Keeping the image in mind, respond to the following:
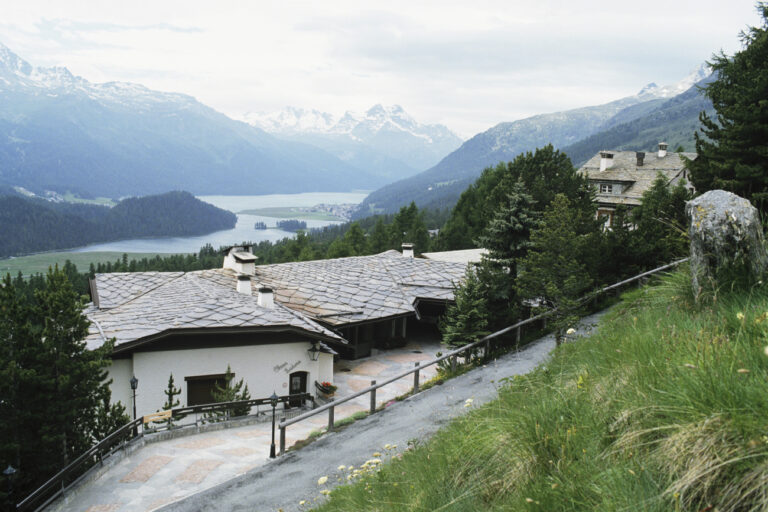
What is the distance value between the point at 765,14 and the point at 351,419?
74.7 ft

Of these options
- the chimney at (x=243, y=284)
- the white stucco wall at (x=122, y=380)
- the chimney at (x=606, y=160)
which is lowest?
the white stucco wall at (x=122, y=380)

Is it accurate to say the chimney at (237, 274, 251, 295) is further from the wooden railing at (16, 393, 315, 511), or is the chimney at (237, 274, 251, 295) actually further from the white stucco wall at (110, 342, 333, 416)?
the wooden railing at (16, 393, 315, 511)

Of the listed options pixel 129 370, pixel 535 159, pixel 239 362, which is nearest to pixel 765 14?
pixel 535 159

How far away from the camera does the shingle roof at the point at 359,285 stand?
2569 centimetres

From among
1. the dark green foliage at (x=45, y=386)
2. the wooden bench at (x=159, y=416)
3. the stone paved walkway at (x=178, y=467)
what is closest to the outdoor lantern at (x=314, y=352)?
the stone paved walkway at (x=178, y=467)

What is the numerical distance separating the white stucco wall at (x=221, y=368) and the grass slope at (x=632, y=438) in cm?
1294

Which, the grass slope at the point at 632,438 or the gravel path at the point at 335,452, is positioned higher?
the grass slope at the point at 632,438

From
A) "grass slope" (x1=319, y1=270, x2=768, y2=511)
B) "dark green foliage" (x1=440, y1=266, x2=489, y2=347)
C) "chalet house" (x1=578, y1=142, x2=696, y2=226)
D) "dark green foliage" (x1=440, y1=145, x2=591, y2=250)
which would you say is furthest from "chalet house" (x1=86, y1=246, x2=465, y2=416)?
"chalet house" (x1=578, y1=142, x2=696, y2=226)

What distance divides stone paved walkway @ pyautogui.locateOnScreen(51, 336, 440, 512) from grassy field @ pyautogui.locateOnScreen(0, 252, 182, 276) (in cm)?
17091

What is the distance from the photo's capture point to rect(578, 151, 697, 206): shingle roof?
2120 inches

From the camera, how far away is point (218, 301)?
2161 centimetres

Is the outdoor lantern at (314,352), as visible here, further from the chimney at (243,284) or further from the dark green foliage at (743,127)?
the dark green foliage at (743,127)

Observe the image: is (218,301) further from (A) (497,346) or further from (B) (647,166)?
(B) (647,166)

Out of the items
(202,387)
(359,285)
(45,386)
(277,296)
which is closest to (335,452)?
(45,386)
